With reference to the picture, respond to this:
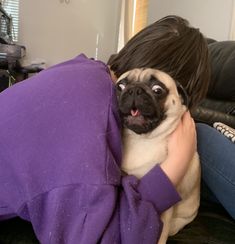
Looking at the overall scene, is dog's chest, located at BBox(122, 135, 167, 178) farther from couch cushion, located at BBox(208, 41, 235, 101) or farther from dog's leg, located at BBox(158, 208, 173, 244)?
couch cushion, located at BBox(208, 41, 235, 101)

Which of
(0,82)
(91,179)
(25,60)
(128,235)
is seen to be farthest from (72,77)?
(25,60)

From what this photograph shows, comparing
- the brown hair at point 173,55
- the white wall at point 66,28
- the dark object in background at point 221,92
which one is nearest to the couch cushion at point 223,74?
the dark object in background at point 221,92

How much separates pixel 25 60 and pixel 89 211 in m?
4.06

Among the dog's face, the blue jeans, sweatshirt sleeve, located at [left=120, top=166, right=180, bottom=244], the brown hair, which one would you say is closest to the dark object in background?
the blue jeans

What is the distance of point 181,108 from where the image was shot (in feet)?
3.04

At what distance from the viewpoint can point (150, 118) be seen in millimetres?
870

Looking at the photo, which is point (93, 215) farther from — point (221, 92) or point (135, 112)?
point (221, 92)

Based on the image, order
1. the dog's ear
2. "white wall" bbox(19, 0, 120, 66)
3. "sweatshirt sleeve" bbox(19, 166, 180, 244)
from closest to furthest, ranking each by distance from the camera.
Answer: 1. "sweatshirt sleeve" bbox(19, 166, 180, 244)
2. the dog's ear
3. "white wall" bbox(19, 0, 120, 66)

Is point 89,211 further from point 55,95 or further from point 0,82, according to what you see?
point 0,82

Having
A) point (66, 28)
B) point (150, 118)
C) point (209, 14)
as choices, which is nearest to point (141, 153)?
point (150, 118)

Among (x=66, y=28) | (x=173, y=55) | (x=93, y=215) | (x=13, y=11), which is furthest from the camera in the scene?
(x=66, y=28)

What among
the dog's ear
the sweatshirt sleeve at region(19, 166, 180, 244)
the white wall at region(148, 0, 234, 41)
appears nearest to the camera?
the sweatshirt sleeve at region(19, 166, 180, 244)

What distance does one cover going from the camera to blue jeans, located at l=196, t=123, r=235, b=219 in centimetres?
101

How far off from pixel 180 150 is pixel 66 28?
413 cm
